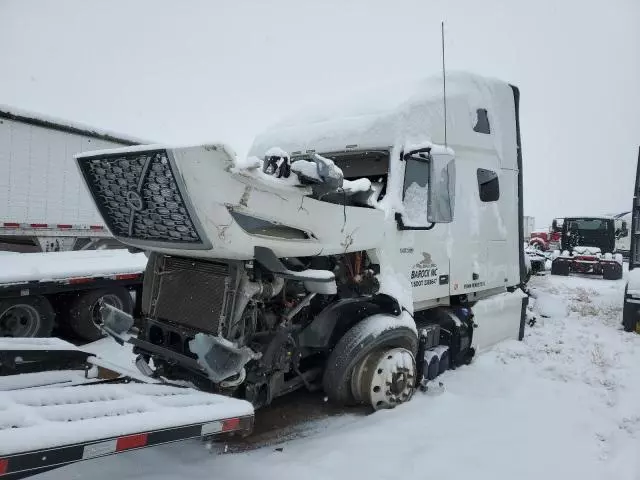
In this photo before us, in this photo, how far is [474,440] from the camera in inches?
134

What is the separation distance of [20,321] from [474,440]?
586 cm

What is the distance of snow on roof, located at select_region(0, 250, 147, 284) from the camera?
581 cm

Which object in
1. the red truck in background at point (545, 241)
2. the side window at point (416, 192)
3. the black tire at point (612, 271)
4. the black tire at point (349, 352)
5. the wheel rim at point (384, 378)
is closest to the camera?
the black tire at point (349, 352)

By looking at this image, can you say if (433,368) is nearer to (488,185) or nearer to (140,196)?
(488,185)

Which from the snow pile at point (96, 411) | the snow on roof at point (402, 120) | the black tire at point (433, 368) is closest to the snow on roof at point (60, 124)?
the snow on roof at point (402, 120)

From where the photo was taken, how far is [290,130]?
16.8 feet

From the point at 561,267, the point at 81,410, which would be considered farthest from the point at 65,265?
the point at 561,267

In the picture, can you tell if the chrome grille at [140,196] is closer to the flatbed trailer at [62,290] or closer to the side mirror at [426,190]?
the side mirror at [426,190]

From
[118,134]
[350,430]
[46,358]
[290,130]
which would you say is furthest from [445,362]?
[118,134]

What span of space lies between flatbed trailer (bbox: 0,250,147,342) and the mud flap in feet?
16.1

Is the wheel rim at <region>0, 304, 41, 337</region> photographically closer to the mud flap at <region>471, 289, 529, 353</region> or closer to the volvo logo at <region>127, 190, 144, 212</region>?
the volvo logo at <region>127, 190, 144, 212</region>

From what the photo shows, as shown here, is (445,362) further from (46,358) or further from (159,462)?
(46,358)

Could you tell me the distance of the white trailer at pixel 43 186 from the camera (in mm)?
9289

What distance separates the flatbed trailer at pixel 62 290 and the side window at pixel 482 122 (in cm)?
543
